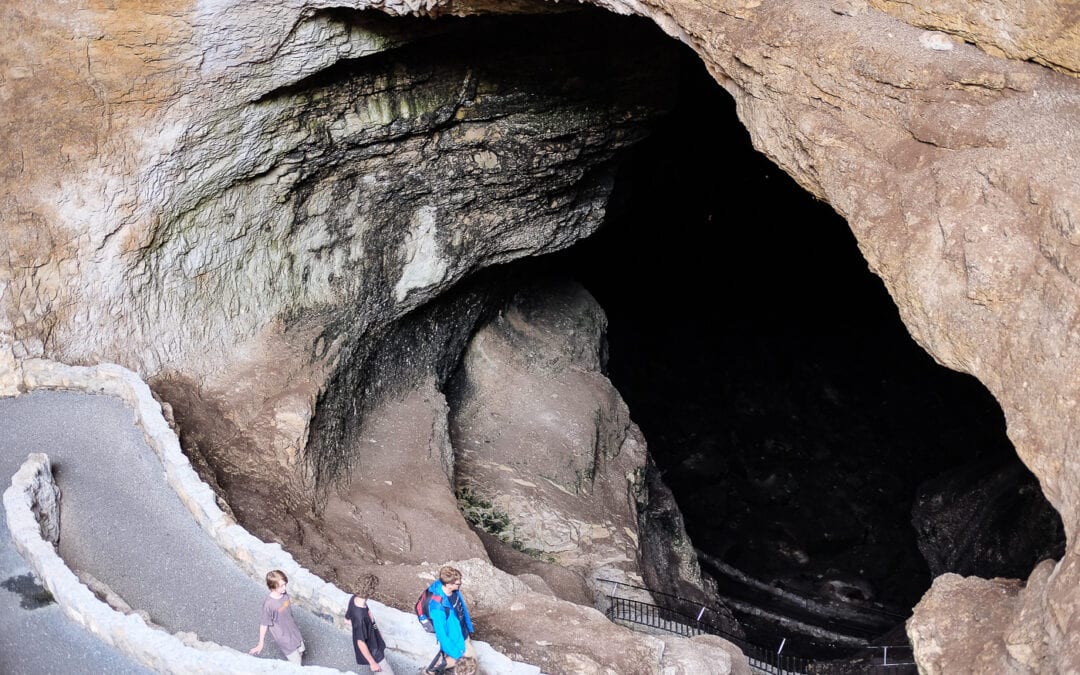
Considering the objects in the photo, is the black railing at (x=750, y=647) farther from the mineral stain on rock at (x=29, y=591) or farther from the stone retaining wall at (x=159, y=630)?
the mineral stain on rock at (x=29, y=591)

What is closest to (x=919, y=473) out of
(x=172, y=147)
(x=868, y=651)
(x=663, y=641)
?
(x=868, y=651)

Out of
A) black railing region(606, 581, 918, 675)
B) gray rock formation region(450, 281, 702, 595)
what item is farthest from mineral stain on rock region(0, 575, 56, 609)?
black railing region(606, 581, 918, 675)

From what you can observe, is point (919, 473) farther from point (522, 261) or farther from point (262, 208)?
point (262, 208)

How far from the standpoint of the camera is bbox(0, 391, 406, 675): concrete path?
8688mm

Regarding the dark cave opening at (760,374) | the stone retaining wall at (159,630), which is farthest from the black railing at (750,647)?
the stone retaining wall at (159,630)

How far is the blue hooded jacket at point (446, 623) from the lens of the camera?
813 cm

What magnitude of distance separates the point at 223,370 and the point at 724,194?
19487 millimetres

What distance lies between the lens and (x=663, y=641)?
10.3m

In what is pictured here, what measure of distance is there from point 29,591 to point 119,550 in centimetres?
85

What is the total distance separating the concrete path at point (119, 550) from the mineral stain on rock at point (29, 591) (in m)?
0.06

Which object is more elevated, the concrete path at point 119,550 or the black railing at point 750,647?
the concrete path at point 119,550

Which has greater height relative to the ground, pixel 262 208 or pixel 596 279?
pixel 262 208

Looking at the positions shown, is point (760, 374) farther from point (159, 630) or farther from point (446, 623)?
point (159, 630)

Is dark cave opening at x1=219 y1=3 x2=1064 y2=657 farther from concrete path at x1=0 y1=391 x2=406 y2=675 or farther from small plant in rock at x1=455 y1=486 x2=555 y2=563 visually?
concrete path at x1=0 y1=391 x2=406 y2=675
